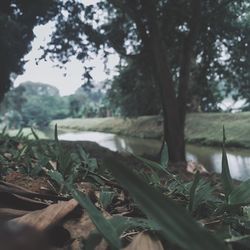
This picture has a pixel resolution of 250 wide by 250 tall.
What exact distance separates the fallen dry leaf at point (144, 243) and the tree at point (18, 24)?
7081 mm

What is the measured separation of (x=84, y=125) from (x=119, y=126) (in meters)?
6.55

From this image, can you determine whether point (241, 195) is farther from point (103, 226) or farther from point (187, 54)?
point (187, 54)

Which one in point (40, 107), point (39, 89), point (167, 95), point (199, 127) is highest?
point (39, 89)

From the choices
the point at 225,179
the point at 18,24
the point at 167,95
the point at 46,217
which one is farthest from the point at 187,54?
the point at 46,217

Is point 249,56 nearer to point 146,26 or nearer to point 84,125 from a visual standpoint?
point 146,26

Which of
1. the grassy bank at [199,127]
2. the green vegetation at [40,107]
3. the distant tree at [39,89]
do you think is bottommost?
the grassy bank at [199,127]

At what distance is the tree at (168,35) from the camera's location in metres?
9.34

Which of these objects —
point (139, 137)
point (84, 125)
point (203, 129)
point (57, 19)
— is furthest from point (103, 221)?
point (84, 125)

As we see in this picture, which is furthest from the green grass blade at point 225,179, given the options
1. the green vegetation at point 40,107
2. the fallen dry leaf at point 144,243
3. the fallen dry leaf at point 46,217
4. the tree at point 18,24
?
the green vegetation at point 40,107

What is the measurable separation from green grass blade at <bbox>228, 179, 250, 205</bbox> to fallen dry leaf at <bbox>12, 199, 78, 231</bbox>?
367 millimetres

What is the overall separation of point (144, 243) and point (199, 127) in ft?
41.7

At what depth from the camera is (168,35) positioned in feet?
34.4

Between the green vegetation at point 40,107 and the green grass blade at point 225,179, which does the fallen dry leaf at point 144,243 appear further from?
the green vegetation at point 40,107

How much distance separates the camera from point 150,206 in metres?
0.70
